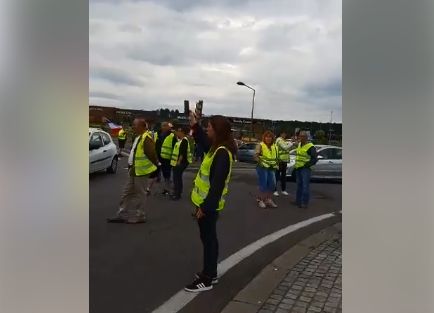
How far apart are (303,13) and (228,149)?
66cm

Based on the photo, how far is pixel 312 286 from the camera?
1.79 metres

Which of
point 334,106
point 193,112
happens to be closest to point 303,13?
point 334,106

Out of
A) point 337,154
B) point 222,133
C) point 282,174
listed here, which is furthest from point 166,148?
point 337,154

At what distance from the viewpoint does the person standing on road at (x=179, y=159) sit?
1.55 metres

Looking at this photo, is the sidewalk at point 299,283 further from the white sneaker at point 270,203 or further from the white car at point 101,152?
the white car at point 101,152

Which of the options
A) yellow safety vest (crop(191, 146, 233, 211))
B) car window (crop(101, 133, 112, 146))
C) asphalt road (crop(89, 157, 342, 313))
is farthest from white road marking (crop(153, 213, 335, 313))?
car window (crop(101, 133, 112, 146))

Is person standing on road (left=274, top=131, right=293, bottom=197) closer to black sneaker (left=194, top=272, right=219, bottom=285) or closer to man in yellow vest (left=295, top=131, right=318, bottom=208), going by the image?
man in yellow vest (left=295, top=131, right=318, bottom=208)

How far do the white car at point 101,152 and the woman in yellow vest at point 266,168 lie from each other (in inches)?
22.5

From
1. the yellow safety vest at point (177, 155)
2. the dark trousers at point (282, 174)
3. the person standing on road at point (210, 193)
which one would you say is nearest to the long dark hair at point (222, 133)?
the person standing on road at point (210, 193)
